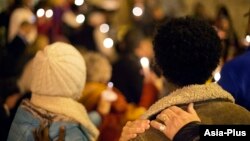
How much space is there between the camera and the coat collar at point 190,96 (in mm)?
1332

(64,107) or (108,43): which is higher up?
(108,43)

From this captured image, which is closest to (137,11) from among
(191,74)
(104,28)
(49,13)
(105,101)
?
(104,28)

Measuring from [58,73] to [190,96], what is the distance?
77 centimetres

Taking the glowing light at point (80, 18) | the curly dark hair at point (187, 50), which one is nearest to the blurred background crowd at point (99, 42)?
the glowing light at point (80, 18)

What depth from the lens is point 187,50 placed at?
4.44ft

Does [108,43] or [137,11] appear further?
[137,11]

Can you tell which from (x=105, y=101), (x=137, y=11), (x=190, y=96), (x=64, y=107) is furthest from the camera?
(x=137, y=11)

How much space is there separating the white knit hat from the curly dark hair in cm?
66

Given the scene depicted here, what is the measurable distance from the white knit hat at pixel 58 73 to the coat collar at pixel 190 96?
0.68 m

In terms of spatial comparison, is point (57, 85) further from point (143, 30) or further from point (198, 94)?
point (143, 30)

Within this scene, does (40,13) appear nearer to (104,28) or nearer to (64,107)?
(104,28)

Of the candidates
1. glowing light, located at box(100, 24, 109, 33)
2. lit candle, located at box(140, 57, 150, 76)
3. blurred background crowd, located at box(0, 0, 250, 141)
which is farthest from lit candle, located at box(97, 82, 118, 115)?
glowing light, located at box(100, 24, 109, 33)

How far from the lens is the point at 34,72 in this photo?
2.04m

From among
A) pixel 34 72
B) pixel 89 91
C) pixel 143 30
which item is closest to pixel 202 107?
pixel 34 72
